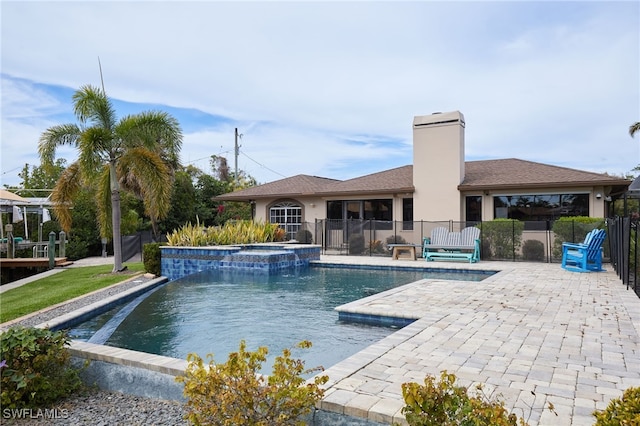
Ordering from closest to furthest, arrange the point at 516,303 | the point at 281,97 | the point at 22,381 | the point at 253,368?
the point at 253,368
the point at 22,381
the point at 516,303
the point at 281,97

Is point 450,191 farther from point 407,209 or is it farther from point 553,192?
point 553,192

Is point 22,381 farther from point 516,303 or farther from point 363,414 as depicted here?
point 516,303

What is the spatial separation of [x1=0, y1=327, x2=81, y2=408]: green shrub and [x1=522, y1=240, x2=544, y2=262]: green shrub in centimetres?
1410

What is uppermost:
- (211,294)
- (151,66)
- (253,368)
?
(151,66)

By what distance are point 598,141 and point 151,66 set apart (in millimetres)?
20283

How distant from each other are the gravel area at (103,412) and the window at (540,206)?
16.4 m

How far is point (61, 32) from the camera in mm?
9266

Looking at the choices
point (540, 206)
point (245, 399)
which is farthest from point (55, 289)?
point (540, 206)

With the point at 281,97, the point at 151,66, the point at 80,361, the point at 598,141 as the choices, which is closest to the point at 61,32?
the point at 151,66

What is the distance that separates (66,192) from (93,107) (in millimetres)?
2633

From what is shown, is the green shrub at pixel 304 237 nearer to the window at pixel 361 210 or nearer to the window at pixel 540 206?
the window at pixel 361 210

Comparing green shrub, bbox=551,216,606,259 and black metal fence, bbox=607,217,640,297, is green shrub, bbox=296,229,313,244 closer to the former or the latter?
green shrub, bbox=551,216,606,259

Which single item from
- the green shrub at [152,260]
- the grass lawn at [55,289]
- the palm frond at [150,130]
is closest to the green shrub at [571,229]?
the palm frond at [150,130]

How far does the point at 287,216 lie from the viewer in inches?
892
